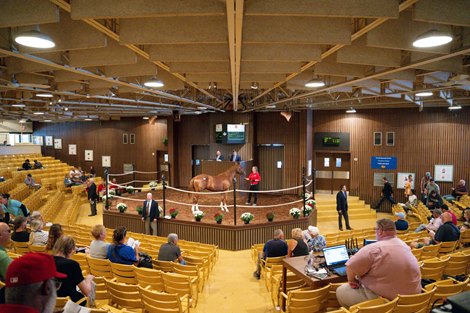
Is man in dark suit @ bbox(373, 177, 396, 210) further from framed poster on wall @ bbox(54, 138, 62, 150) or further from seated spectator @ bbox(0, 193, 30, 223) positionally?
framed poster on wall @ bbox(54, 138, 62, 150)

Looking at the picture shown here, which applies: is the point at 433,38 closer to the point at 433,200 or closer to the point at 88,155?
the point at 433,200

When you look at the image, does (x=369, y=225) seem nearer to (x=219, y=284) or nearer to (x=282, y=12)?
(x=219, y=284)

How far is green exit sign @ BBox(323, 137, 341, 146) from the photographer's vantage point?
49.2 ft

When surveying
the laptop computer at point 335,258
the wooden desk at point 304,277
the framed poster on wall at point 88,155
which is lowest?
the wooden desk at point 304,277

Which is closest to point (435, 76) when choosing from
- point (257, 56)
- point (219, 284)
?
point (257, 56)

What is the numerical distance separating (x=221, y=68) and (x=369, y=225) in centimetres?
948

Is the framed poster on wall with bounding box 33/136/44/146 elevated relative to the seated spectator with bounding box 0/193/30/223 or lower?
elevated

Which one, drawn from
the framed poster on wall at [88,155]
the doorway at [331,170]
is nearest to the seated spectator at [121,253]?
the doorway at [331,170]

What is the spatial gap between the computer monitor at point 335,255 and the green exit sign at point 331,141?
11.8 meters

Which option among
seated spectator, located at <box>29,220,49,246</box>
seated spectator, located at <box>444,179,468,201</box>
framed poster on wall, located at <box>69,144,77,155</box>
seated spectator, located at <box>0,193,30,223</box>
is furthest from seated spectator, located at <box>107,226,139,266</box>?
framed poster on wall, located at <box>69,144,77,155</box>

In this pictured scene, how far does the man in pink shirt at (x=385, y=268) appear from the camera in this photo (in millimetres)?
2811

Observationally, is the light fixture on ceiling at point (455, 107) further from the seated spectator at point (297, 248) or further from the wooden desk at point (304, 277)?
the wooden desk at point (304, 277)

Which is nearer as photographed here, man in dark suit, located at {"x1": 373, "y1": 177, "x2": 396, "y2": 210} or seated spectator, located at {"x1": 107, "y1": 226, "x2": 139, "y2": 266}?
seated spectator, located at {"x1": 107, "y1": 226, "x2": 139, "y2": 266}

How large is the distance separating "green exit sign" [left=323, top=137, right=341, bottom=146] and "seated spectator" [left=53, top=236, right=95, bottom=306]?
13806 mm
